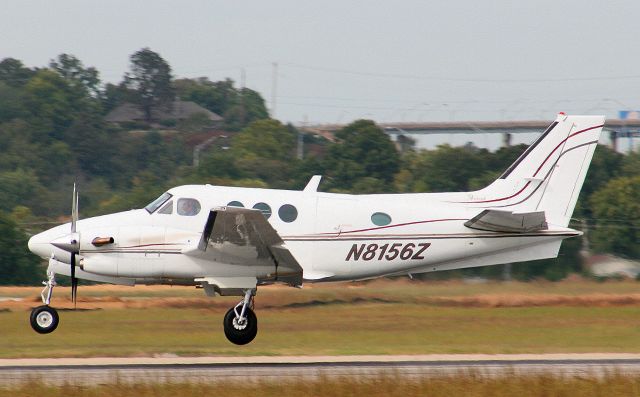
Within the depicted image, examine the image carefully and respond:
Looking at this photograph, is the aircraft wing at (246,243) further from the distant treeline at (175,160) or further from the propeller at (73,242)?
the distant treeline at (175,160)

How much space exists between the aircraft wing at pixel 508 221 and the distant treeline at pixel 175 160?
843 centimetres

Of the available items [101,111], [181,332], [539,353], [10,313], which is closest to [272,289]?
[181,332]

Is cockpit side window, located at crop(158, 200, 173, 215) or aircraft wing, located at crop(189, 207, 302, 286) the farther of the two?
cockpit side window, located at crop(158, 200, 173, 215)

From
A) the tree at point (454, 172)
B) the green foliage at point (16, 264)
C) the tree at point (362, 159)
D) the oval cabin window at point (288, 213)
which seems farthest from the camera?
the tree at point (362, 159)

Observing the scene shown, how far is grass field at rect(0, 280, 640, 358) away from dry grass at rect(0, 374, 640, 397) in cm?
563

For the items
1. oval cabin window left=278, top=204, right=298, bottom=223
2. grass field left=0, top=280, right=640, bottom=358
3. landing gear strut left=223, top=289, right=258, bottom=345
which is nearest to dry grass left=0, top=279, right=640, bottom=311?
grass field left=0, top=280, right=640, bottom=358

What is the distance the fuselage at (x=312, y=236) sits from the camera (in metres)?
18.3

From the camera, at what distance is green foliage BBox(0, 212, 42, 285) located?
3525 centimetres

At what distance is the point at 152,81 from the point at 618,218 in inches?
2926

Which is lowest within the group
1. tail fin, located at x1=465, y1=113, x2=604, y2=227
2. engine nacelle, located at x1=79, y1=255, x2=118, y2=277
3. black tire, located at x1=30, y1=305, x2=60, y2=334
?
black tire, located at x1=30, y1=305, x2=60, y2=334

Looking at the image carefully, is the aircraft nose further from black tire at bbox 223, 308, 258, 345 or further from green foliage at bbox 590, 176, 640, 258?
green foliage at bbox 590, 176, 640, 258

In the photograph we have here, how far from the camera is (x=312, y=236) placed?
18.7m

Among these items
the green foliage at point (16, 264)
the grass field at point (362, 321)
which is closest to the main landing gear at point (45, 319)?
the grass field at point (362, 321)

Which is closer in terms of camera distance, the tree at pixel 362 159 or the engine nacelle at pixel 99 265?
the engine nacelle at pixel 99 265
